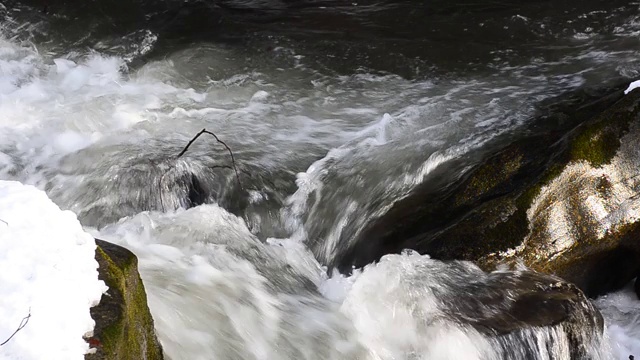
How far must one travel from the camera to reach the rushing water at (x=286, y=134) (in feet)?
14.9

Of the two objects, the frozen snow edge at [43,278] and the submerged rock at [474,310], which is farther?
the submerged rock at [474,310]

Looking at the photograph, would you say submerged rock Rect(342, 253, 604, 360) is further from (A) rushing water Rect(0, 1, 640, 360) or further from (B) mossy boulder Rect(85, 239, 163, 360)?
(B) mossy boulder Rect(85, 239, 163, 360)

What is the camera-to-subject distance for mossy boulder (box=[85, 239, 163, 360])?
2840 mm

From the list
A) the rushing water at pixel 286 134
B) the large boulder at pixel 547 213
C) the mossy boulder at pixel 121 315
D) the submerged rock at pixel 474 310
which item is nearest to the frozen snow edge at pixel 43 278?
the mossy boulder at pixel 121 315

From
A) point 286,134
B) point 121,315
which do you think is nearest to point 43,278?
point 121,315

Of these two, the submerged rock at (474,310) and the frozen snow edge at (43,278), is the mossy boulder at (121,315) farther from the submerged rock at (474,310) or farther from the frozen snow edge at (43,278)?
the submerged rock at (474,310)

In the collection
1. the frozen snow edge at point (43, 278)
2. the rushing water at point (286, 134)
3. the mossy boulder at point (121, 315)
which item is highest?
the frozen snow edge at point (43, 278)

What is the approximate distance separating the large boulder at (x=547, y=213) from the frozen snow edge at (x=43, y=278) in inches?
106

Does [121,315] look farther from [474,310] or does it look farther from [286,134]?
[286,134]

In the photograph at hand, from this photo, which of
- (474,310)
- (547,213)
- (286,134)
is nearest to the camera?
(474,310)

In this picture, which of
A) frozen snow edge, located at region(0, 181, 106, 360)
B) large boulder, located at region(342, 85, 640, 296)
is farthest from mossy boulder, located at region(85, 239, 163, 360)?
large boulder, located at region(342, 85, 640, 296)

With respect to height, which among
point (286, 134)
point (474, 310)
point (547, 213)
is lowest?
point (286, 134)

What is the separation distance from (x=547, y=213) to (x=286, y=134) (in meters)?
2.81

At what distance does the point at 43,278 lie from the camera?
2891 mm
